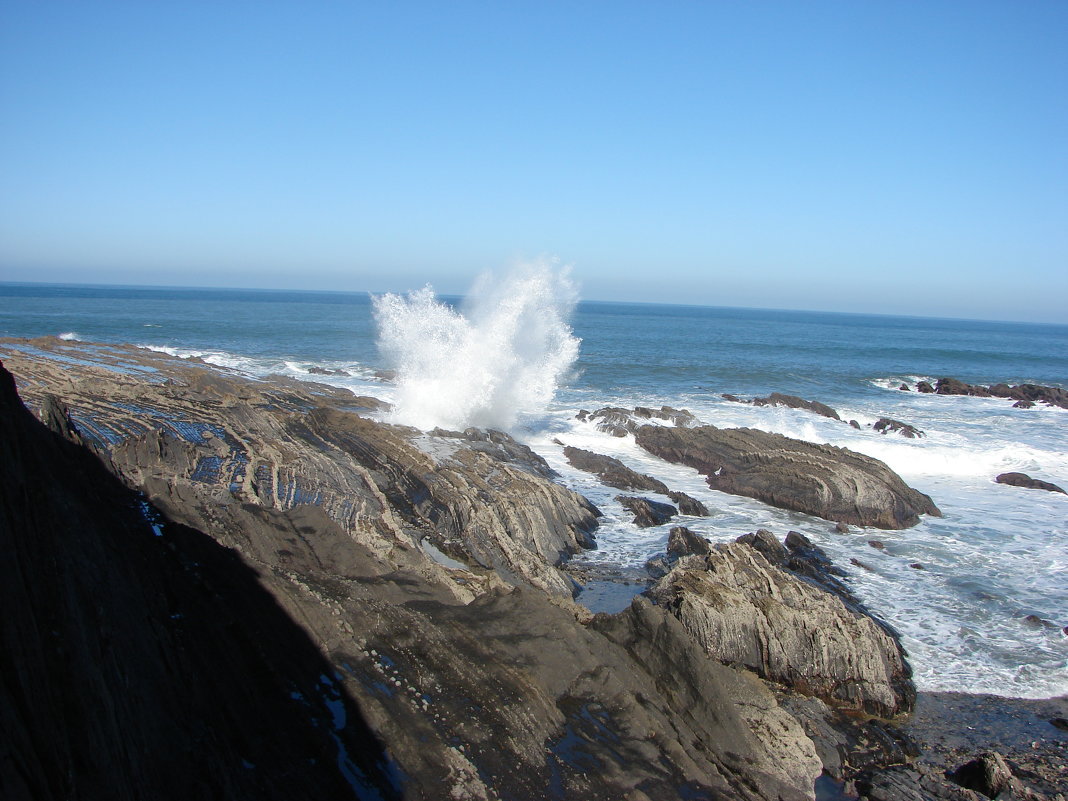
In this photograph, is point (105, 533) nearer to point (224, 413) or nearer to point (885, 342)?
point (224, 413)

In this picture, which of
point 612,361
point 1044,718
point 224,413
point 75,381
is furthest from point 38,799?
point 612,361

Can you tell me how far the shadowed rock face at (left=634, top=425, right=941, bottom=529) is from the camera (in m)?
18.4

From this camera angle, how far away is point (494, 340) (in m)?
25.2

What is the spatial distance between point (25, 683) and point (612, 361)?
4863cm

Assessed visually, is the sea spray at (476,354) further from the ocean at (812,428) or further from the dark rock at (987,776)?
the dark rock at (987,776)

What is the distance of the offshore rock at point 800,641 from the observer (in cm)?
1020

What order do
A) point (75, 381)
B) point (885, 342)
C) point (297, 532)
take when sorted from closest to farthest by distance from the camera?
point (297, 532)
point (75, 381)
point (885, 342)

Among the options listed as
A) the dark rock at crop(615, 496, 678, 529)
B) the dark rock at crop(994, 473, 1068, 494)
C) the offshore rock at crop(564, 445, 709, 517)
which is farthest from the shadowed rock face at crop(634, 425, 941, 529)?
the dark rock at crop(994, 473, 1068, 494)

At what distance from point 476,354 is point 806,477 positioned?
1152 cm

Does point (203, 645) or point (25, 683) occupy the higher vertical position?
point (25, 683)

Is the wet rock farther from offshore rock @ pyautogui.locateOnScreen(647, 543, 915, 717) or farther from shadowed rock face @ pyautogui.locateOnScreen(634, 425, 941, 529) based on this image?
offshore rock @ pyautogui.locateOnScreen(647, 543, 915, 717)

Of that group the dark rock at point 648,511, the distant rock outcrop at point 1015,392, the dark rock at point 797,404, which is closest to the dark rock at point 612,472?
the dark rock at point 648,511

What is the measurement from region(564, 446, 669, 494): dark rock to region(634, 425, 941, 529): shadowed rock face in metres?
2.20

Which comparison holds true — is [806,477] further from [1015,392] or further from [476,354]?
[1015,392]
